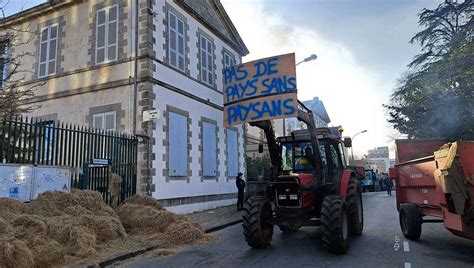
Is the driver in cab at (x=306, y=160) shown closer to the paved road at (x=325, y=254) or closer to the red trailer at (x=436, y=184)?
the paved road at (x=325, y=254)

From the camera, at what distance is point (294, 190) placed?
7801 millimetres

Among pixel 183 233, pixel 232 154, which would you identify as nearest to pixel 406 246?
pixel 183 233

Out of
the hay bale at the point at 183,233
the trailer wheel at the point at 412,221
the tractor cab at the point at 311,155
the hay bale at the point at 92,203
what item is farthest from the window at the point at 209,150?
the trailer wheel at the point at 412,221

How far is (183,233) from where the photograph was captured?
8797mm

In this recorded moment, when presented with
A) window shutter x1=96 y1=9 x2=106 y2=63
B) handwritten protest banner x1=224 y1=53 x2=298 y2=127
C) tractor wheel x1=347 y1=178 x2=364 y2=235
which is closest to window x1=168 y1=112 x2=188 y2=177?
window shutter x1=96 y1=9 x2=106 y2=63

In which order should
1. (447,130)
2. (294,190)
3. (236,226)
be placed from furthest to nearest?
(447,130), (236,226), (294,190)

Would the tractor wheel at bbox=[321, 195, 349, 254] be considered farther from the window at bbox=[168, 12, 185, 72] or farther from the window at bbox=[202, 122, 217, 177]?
the window at bbox=[168, 12, 185, 72]

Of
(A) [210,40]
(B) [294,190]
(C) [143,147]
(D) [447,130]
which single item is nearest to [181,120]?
(C) [143,147]

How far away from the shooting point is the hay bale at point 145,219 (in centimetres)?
948

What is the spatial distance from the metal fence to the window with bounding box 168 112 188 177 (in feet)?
5.36

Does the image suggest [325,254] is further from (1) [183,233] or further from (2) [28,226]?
(2) [28,226]

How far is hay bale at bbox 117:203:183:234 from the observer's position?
948 cm

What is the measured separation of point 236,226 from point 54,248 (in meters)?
6.38

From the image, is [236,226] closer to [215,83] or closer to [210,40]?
[215,83]
